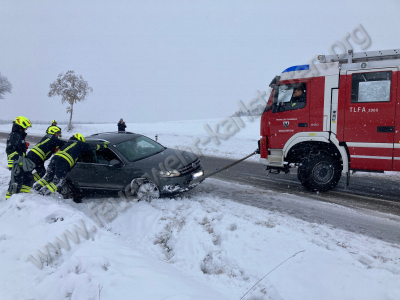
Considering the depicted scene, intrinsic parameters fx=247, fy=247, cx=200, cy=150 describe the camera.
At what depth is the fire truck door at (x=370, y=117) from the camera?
573 centimetres

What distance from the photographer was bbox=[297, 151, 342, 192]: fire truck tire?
6.36 meters

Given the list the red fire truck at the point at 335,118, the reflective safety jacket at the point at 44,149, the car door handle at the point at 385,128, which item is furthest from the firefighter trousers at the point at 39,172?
the car door handle at the point at 385,128

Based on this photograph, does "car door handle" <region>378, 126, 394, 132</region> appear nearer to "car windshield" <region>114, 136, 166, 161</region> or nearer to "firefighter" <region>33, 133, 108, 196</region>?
"car windshield" <region>114, 136, 166, 161</region>

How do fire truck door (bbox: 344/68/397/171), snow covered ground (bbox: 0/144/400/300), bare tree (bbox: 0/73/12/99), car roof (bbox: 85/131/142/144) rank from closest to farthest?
snow covered ground (bbox: 0/144/400/300)
fire truck door (bbox: 344/68/397/171)
car roof (bbox: 85/131/142/144)
bare tree (bbox: 0/73/12/99)

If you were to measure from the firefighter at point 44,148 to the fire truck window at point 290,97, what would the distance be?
577 centimetres

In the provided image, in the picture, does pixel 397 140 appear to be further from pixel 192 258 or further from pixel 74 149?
pixel 74 149

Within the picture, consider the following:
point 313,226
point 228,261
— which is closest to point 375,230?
point 313,226

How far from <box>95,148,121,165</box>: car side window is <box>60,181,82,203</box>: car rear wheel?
98cm

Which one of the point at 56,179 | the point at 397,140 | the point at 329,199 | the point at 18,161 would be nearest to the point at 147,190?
the point at 56,179

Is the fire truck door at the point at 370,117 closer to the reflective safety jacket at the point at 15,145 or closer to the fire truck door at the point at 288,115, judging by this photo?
the fire truck door at the point at 288,115

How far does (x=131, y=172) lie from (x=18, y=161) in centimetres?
242

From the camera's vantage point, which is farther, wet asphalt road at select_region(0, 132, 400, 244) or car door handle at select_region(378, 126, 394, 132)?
car door handle at select_region(378, 126, 394, 132)

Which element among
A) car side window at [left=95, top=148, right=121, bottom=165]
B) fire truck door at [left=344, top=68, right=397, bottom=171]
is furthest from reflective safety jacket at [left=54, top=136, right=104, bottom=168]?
fire truck door at [left=344, top=68, right=397, bottom=171]

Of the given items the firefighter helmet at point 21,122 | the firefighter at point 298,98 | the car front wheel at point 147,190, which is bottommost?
the car front wheel at point 147,190
